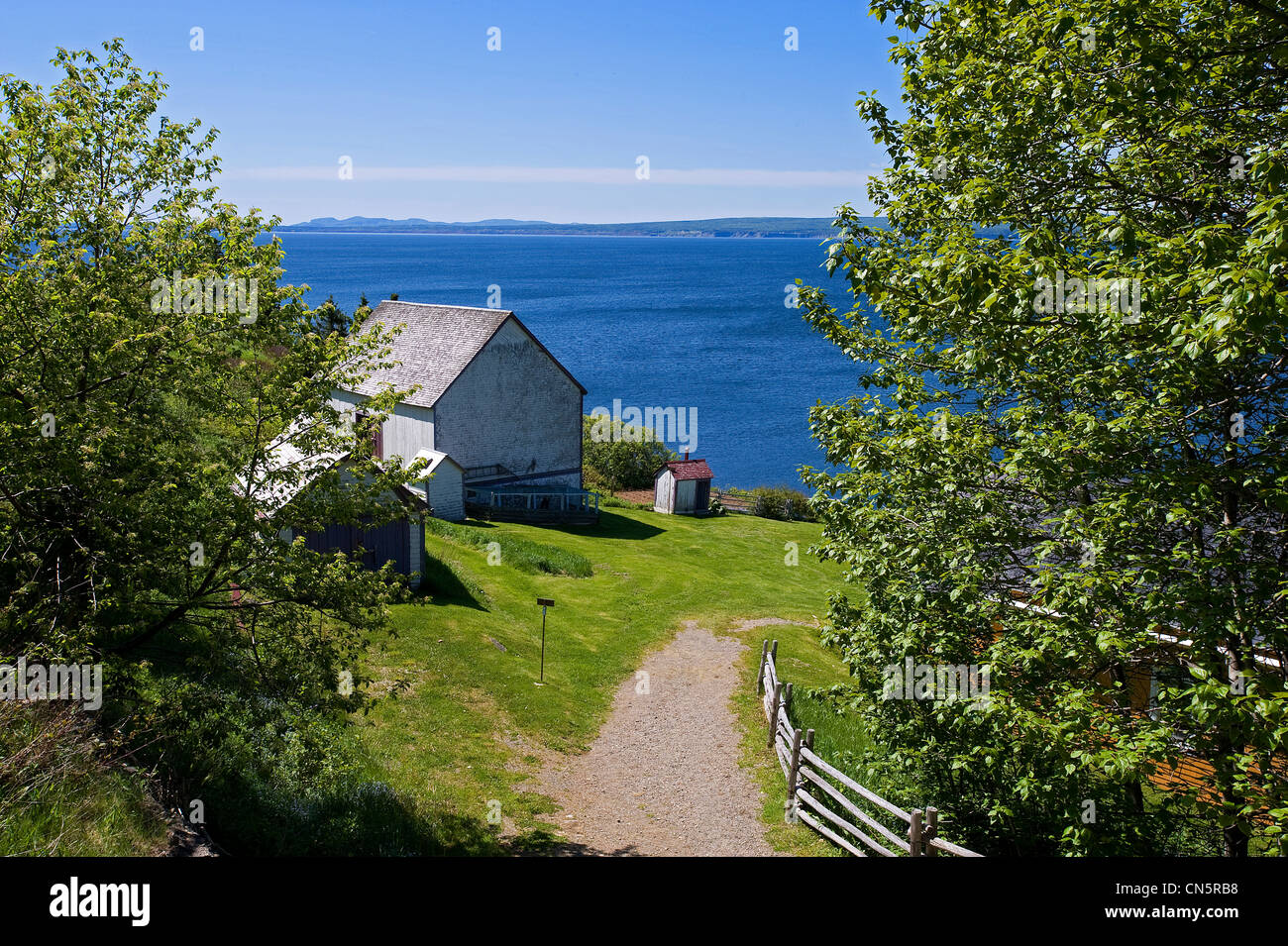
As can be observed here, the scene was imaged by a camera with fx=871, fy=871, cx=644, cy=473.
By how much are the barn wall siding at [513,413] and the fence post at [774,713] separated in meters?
24.4

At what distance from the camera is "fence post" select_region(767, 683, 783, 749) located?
19452 millimetres

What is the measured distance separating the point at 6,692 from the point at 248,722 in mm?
4136

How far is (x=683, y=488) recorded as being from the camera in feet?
164

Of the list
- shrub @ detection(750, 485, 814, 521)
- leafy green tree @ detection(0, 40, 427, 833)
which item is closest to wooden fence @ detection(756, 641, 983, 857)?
leafy green tree @ detection(0, 40, 427, 833)

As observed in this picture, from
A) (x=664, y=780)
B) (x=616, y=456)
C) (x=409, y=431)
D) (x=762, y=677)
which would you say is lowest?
(x=664, y=780)

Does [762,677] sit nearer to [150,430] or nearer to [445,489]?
[150,430]

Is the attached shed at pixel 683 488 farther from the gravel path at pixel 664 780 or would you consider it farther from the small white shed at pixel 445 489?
the gravel path at pixel 664 780

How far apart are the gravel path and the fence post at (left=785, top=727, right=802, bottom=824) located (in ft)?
1.99

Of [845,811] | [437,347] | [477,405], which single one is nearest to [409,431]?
[477,405]

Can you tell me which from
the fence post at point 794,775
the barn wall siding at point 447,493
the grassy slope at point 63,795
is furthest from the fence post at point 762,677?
the barn wall siding at point 447,493

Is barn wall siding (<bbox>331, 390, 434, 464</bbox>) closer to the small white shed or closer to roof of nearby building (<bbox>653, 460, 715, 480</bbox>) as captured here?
the small white shed

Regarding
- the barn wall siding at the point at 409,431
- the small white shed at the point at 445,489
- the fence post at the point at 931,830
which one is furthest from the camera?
the barn wall siding at the point at 409,431

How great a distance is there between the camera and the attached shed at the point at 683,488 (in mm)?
49719

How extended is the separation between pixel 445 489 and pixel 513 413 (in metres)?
6.91
